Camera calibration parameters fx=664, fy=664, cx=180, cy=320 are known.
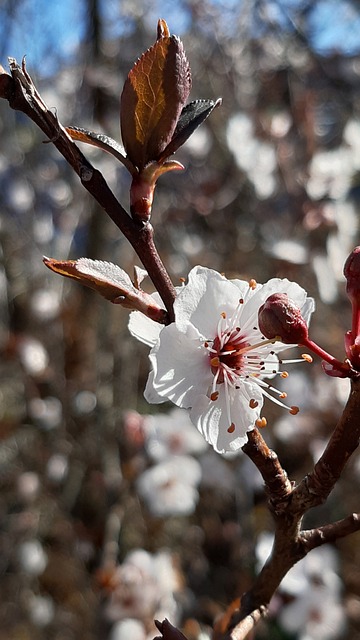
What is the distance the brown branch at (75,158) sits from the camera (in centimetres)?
43

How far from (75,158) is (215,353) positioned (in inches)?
8.0

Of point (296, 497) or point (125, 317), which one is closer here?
point (296, 497)

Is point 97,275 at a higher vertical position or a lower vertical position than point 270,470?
higher

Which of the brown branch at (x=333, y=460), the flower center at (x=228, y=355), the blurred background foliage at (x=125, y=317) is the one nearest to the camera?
the brown branch at (x=333, y=460)

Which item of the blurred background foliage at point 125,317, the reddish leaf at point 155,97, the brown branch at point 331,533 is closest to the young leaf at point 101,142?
the reddish leaf at point 155,97

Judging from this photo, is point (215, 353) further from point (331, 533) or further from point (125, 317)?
point (125, 317)

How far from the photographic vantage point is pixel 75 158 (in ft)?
1.45

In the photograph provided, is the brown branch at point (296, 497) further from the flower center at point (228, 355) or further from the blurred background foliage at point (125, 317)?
the blurred background foliage at point (125, 317)

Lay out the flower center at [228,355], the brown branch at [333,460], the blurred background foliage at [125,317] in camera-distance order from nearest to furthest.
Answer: the brown branch at [333,460] → the flower center at [228,355] → the blurred background foliage at [125,317]

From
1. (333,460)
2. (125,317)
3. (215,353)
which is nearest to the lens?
(333,460)

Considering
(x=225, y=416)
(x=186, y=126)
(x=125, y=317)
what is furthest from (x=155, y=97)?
(x=125, y=317)

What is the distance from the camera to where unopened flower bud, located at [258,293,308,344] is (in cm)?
46

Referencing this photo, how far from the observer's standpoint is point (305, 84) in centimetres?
327

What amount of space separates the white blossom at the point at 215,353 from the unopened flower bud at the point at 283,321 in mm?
60
